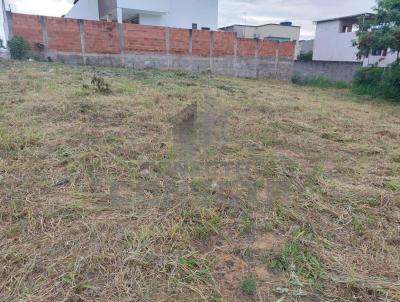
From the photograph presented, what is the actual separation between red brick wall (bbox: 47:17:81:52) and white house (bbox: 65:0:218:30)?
10.4ft

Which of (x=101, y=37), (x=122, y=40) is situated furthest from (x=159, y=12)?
(x=101, y=37)

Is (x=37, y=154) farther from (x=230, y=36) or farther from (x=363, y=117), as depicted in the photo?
(x=230, y=36)

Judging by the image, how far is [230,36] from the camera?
12695 mm

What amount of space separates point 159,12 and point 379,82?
9.89 meters

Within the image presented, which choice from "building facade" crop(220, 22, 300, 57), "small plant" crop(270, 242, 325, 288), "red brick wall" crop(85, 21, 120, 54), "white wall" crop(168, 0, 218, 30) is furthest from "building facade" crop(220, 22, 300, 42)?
"small plant" crop(270, 242, 325, 288)

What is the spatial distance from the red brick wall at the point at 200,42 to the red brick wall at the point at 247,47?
1.62 metres

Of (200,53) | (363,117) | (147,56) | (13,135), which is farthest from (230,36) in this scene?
(13,135)

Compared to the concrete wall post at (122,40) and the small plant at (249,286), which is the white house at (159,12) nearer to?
the concrete wall post at (122,40)

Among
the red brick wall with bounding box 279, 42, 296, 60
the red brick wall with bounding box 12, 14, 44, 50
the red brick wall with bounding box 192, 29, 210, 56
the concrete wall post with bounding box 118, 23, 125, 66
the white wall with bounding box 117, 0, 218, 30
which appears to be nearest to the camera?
the red brick wall with bounding box 12, 14, 44, 50

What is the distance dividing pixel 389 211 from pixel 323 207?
480 millimetres

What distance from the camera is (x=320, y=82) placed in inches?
509

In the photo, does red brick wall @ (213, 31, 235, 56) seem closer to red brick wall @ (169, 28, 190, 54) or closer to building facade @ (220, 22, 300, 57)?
red brick wall @ (169, 28, 190, 54)

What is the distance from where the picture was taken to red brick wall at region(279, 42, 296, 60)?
46.3 ft

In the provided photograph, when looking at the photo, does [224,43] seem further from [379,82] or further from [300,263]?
[300,263]
